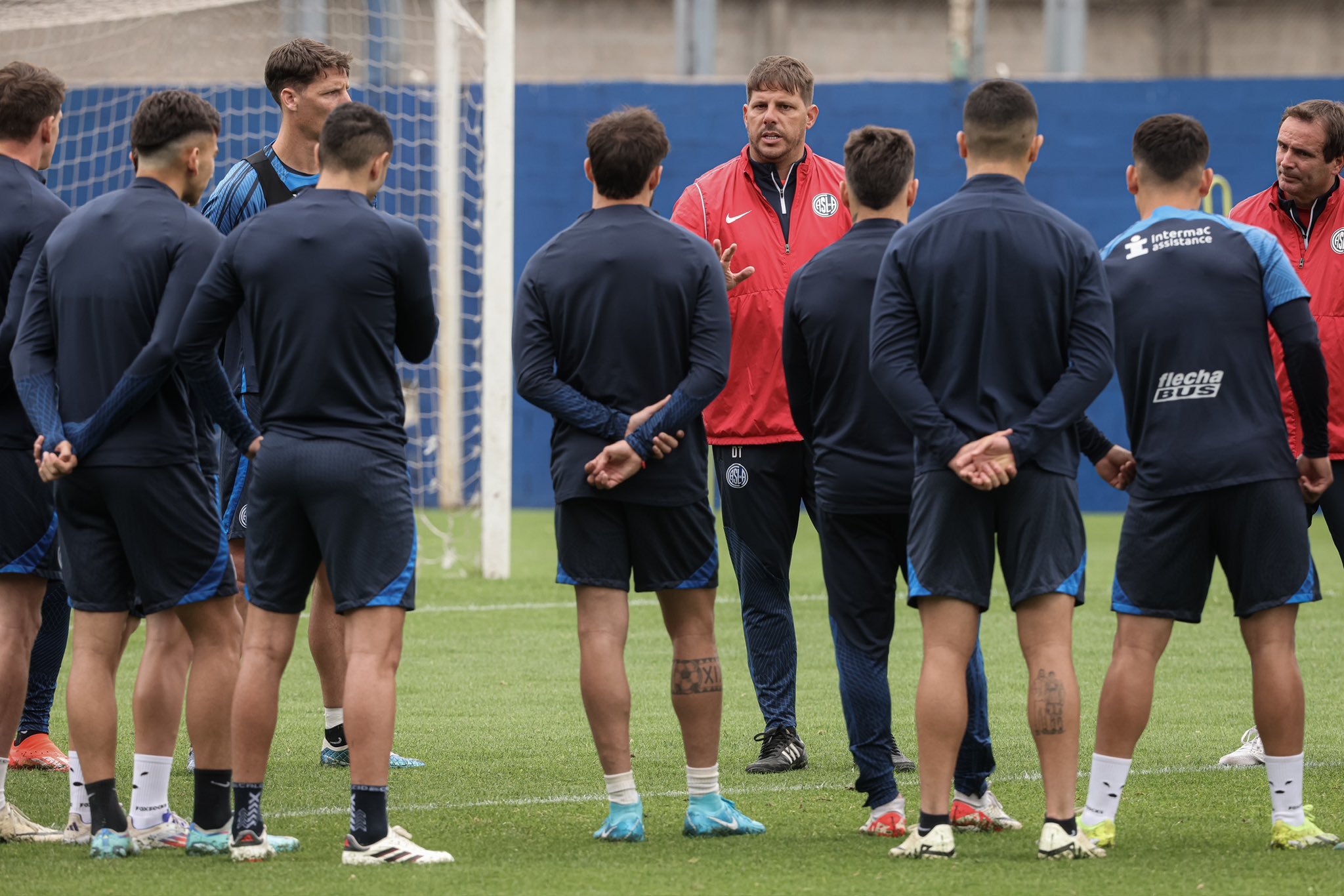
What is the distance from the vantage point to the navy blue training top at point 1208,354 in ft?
14.5

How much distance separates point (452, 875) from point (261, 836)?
1.81 feet

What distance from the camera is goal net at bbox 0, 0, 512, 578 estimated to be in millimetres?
14000

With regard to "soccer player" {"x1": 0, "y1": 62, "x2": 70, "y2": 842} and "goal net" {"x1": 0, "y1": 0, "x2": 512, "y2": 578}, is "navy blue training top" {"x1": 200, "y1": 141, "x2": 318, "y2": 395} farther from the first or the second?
"goal net" {"x1": 0, "y1": 0, "x2": 512, "y2": 578}

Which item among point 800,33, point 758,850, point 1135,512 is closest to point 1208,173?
point 1135,512

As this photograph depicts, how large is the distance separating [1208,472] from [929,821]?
1.14 meters

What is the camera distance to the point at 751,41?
20203 millimetres


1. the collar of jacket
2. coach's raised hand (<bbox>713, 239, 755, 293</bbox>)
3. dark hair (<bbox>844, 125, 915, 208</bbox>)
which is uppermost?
the collar of jacket

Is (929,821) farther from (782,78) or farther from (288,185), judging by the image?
(288,185)

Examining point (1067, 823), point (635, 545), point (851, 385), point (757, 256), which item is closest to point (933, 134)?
point (757, 256)

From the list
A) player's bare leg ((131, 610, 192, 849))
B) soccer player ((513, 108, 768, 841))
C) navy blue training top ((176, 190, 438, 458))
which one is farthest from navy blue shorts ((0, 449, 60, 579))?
soccer player ((513, 108, 768, 841))

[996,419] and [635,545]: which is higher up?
[996,419]

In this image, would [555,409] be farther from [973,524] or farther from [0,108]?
[0,108]

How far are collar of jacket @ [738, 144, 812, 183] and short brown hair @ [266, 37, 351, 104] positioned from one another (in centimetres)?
140

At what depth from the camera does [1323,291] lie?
5.56m
